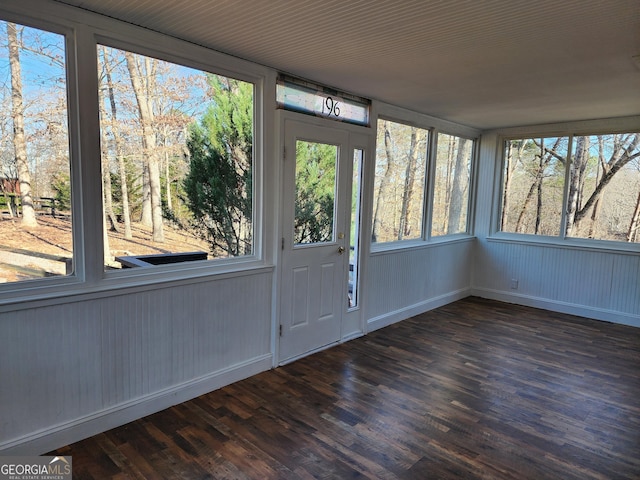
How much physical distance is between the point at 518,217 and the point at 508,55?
351cm

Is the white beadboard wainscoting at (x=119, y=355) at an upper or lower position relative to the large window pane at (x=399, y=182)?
lower

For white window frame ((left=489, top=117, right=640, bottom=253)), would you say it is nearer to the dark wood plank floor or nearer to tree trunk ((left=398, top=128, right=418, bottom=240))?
the dark wood plank floor

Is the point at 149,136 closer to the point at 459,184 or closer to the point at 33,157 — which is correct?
the point at 33,157

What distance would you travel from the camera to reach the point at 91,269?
7.64 ft

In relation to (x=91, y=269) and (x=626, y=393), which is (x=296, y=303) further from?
(x=626, y=393)

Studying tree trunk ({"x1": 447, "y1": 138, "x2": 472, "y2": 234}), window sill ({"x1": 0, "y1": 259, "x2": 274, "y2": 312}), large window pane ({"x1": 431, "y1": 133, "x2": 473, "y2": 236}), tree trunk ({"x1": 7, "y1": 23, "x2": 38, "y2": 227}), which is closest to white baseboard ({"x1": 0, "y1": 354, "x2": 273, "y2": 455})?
window sill ({"x1": 0, "y1": 259, "x2": 274, "y2": 312})

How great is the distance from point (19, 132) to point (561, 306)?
582 centimetres

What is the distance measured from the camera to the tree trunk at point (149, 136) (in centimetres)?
247

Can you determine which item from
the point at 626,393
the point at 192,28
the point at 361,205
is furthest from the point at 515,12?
the point at 626,393

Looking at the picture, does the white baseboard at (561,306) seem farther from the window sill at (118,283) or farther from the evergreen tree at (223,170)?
the evergreen tree at (223,170)
